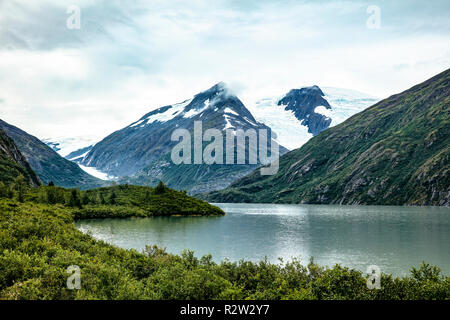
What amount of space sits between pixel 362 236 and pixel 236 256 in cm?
3602

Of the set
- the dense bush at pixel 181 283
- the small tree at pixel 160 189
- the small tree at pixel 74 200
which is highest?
the small tree at pixel 160 189

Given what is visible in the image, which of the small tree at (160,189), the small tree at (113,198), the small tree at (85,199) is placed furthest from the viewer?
the small tree at (160,189)

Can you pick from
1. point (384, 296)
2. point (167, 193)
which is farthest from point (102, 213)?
point (384, 296)

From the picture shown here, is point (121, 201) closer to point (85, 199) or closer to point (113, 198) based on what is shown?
point (113, 198)

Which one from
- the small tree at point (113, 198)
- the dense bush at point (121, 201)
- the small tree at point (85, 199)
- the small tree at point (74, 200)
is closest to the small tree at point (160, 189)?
the dense bush at point (121, 201)

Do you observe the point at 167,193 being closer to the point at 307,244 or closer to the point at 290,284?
the point at 307,244

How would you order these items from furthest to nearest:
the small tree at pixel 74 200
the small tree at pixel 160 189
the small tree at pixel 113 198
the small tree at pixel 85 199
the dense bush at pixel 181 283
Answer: the small tree at pixel 160 189 → the small tree at pixel 113 198 → the small tree at pixel 85 199 → the small tree at pixel 74 200 → the dense bush at pixel 181 283

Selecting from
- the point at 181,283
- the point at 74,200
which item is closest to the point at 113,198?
the point at 74,200

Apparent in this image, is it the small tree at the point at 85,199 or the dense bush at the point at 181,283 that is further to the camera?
the small tree at the point at 85,199

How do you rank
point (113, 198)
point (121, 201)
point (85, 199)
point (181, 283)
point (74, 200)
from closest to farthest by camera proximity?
point (181, 283) → point (74, 200) → point (85, 199) → point (121, 201) → point (113, 198)

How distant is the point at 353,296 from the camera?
21703 millimetres

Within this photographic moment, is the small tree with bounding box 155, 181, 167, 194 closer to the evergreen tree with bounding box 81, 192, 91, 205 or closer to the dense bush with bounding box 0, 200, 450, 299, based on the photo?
the evergreen tree with bounding box 81, 192, 91, 205

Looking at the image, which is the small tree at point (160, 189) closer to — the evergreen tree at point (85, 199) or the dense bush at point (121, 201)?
the dense bush at point (121, 201)

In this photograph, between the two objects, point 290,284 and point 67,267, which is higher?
point 67,267
